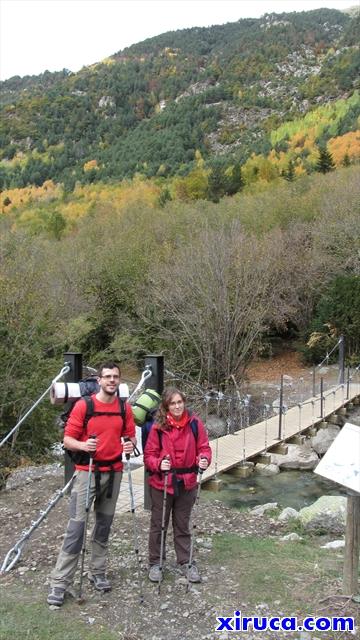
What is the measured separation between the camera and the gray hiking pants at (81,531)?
12.4 feet

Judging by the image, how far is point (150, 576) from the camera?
4082 millimetres

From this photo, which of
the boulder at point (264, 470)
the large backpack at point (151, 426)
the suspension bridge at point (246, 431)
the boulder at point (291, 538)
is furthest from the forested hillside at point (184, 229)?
the boulder at point (291, 538)

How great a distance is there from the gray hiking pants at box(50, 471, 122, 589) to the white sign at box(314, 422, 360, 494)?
4.68ft

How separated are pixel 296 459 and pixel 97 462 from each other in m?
7.47

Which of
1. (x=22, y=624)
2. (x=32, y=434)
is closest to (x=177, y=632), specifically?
(x=22, y=624)

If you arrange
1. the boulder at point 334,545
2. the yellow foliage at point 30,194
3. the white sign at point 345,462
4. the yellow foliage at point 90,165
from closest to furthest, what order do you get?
the white sign at point 345,462 < the boulder at point 334,545 < the yellow foliage at point 30,194 < the yellow foliage at point 90,165

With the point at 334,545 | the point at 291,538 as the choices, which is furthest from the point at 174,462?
the point at 334,545

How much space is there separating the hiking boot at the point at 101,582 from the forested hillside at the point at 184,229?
502cm

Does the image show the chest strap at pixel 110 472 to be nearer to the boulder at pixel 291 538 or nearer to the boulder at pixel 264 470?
the boulder at pixel 291 538

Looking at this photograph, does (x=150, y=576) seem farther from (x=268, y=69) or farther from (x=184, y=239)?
(x=268, y=69)

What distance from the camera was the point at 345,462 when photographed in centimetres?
346

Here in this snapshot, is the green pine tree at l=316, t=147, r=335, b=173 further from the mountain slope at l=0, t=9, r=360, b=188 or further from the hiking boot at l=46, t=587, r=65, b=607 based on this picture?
the hiking boot at l=46, t=587, r=65, b=607

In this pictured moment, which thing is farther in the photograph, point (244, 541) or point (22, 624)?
point (244, 541)

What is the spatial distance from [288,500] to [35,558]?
5.09m
